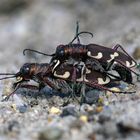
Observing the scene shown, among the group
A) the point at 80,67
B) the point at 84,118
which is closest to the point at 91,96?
the point at 80,67

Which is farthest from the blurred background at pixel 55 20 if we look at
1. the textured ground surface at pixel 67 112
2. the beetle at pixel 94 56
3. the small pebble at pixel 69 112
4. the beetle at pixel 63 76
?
the small pebble at pixel 69 112

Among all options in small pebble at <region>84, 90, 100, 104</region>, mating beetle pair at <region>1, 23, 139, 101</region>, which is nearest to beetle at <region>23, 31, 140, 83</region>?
mating beetle pair at <region>1, 23, 139, 101</region>

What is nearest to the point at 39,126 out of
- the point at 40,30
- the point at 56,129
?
the point at 56,129

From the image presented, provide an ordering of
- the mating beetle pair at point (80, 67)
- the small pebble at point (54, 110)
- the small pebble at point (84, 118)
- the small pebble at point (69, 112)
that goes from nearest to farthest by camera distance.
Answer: the small pebble at point (84, 118) → the small pebble at point (69, 112) → the small pebble at point (54, 110) → the mating beetle pair at point (80, 67)

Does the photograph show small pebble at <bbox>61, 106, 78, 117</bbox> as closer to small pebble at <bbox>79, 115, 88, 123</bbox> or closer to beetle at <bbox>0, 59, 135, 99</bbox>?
small pebble at <bbox>79, 115, 88, 123</bbox>

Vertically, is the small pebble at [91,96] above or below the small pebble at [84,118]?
above

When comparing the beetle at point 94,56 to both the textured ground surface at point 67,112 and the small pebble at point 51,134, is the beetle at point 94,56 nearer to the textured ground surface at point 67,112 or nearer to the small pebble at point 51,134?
the textured ground surface at point 67,112

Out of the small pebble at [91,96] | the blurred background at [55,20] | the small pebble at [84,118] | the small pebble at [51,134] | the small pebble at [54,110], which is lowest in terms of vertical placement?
the small pebble at [51,134]
